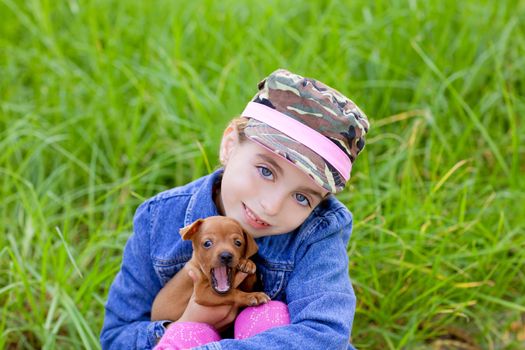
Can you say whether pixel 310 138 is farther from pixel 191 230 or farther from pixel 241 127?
pixel 191 230

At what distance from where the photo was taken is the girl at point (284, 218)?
197 centimetres

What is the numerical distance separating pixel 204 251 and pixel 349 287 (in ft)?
1.46

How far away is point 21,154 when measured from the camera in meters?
3.59

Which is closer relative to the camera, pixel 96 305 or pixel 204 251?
pixel 204 251

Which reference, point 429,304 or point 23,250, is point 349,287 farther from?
point 23,250

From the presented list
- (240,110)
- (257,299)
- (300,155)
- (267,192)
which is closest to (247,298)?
(257,299)

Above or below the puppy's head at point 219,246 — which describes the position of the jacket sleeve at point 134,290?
below

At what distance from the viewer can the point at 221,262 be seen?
1887mm

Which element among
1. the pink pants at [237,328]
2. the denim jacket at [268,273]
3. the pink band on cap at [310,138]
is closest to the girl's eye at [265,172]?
the pink band on cap at [310,138]

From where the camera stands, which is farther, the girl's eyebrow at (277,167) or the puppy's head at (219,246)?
the girl's eyebrow at (277,167)

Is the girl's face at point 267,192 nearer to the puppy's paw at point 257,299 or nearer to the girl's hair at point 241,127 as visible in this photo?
the girl's hair at point 241,127

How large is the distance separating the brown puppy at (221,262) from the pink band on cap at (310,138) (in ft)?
0.90

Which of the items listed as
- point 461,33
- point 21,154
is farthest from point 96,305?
point 461,33

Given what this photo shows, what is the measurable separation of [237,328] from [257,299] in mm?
99
